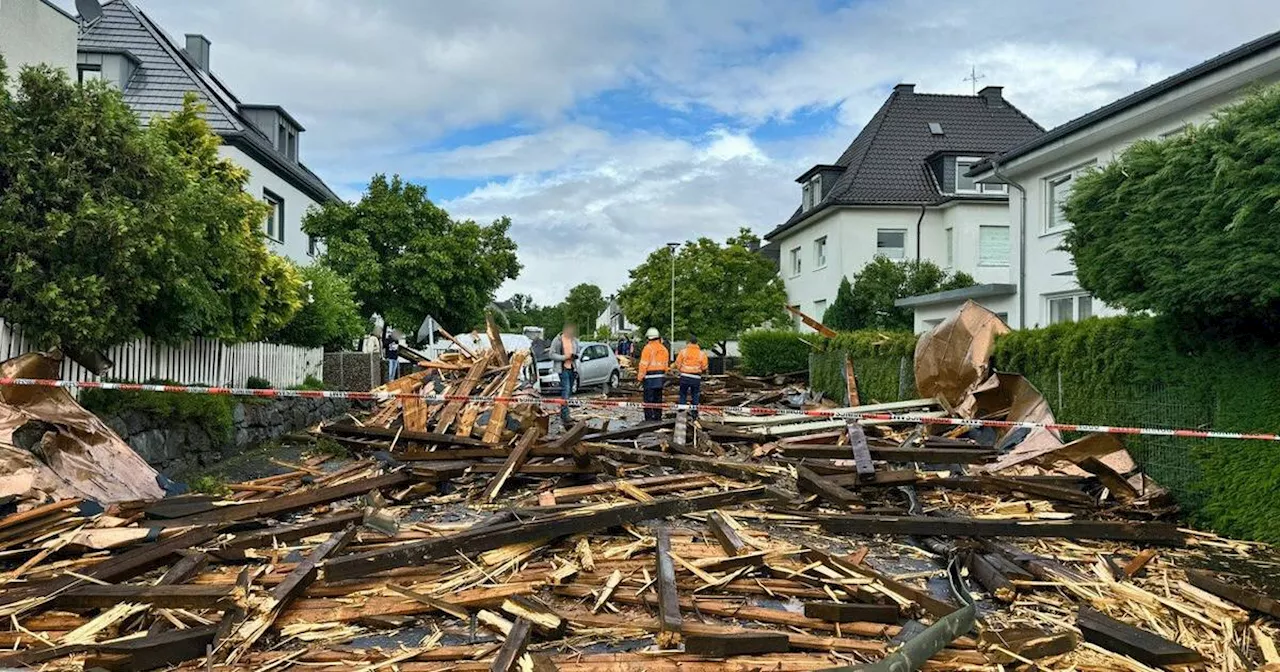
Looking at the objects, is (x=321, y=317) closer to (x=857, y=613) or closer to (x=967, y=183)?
(x=857, y=613)

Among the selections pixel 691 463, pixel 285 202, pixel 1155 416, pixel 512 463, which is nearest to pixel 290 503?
pixel 512 463

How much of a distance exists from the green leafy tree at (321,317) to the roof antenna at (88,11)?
1632cm

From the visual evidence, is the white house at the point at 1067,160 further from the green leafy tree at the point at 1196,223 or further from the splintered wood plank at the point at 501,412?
the splintered wood plank at the point at 501,412

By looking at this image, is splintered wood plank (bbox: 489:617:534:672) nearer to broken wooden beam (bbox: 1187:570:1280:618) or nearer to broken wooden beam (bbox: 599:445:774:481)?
broken wooden beam (bbox: 1187:570:1280:618)

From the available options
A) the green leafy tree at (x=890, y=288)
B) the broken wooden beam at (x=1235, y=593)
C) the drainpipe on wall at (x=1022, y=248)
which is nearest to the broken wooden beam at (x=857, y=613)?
the broken wooden beam at (x=1235, y=593)

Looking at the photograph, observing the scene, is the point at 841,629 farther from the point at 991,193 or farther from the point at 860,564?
the point at 991,193

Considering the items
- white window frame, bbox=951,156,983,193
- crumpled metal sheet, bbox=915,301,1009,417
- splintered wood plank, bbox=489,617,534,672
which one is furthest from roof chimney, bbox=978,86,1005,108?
splintered wood plank, bbox=489,617,534,672

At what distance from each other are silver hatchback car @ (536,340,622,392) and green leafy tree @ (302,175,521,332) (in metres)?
6.64

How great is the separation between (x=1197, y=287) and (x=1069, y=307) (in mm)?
14044

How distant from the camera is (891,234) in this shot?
36.0m

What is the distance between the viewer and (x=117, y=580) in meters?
5.74

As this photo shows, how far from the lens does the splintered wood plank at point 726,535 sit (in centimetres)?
644

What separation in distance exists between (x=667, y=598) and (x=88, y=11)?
3274cm

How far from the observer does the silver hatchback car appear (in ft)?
82.1
